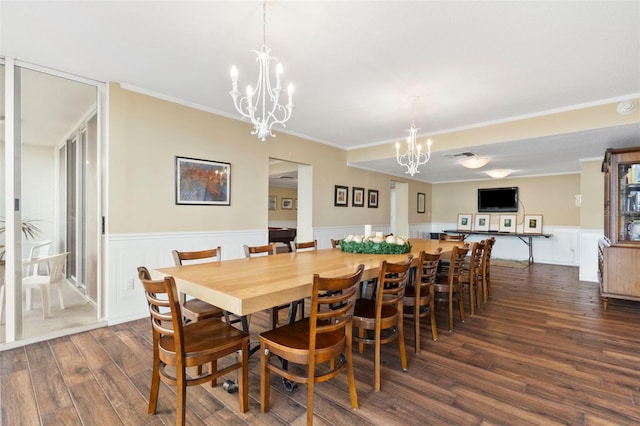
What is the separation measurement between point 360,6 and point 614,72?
259cm

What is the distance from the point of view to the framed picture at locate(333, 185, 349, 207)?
5.84 m

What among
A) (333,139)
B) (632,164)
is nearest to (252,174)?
(333,139)

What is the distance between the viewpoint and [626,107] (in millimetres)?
Result: 3232

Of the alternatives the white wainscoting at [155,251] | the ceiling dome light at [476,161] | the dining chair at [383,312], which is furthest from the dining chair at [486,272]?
the white wainscoting at [155,251]

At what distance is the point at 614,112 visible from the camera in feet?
11.0

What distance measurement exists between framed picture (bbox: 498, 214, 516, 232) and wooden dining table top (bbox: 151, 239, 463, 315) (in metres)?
6.84

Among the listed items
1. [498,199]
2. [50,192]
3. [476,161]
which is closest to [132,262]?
[50,192]

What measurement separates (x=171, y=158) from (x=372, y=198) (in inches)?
175

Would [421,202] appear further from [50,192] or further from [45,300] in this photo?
[45,300]

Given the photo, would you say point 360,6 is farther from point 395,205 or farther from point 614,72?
point 395,205

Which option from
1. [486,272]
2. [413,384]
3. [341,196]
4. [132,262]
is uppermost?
[341,196]

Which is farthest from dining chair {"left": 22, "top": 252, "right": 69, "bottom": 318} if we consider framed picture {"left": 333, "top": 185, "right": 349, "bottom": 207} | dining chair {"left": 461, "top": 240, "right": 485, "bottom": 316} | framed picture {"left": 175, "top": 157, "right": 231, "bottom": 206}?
dining chair {"left": 461, "top": 240, "right": 485, "bottom": 316}

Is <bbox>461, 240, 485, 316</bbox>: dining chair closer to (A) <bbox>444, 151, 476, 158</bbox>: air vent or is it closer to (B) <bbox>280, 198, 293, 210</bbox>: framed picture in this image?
(A) <bbox>444, 151, 476, 158</bbox>: air vent

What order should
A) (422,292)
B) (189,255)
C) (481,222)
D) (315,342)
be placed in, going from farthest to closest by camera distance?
(481,222) → (422,292) → (189,255) → (315,342)
